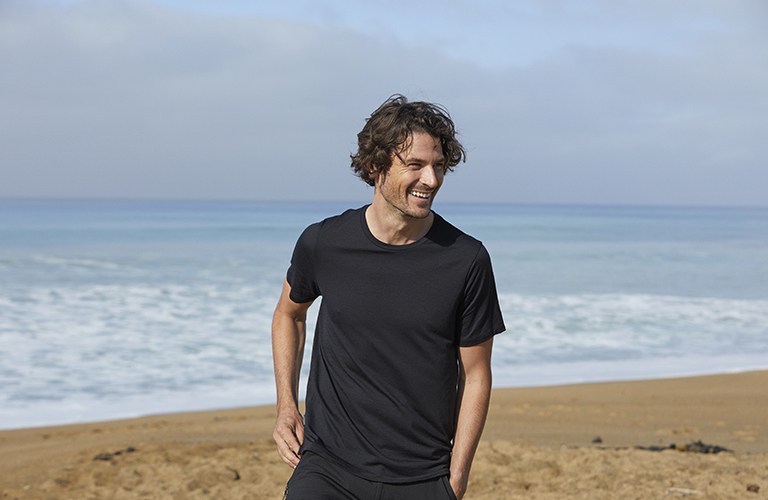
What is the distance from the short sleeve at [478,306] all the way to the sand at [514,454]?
3.81 meters

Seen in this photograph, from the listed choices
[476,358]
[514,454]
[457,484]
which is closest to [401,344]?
[476,358]

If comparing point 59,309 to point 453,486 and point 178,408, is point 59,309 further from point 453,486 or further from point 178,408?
point 453,486

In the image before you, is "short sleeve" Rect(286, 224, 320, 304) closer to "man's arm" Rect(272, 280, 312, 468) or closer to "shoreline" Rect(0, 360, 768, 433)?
"man's arm" Rect(272, 280, 312, 468)

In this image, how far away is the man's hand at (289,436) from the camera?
134 inches

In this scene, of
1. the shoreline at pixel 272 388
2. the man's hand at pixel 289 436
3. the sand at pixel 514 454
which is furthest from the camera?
the shoreline at pixel 272 388

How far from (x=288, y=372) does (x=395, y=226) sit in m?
0.70

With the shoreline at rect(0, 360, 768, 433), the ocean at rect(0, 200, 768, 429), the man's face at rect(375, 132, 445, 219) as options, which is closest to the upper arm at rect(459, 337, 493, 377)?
the man's face at rect(375, 132, 445, 219)

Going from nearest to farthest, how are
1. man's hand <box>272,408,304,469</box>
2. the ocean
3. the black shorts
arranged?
the black shorts
man's hand <box>272,408,304,469</box>
the ocean

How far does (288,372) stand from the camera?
11.6 feet

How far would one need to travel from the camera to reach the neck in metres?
3.25

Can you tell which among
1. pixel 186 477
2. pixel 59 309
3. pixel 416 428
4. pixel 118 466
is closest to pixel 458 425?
pixel 416 428

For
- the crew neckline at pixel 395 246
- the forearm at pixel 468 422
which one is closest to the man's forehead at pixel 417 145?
the crew neckline at pixel 395 246

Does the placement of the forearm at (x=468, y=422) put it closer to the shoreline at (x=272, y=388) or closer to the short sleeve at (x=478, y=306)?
the short sleeve at (x=478, y=306)

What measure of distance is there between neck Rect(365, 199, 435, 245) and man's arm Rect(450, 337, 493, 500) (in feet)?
1.37
